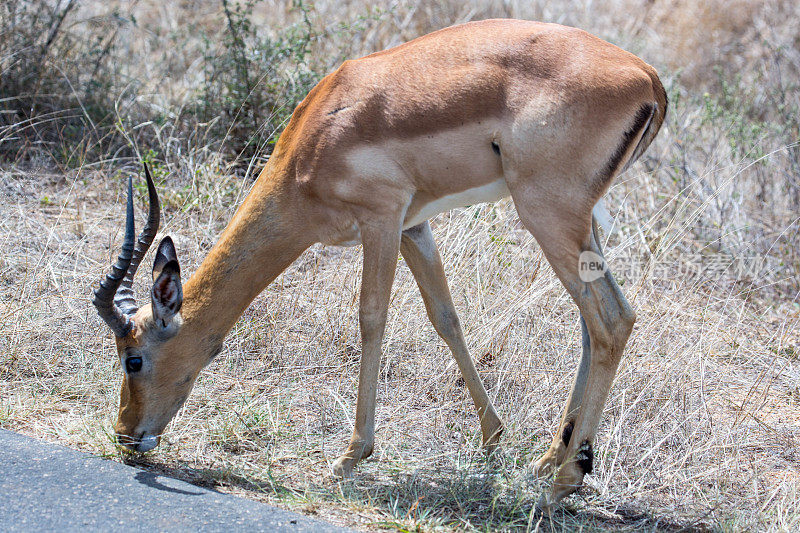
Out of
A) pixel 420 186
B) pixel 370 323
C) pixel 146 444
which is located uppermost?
pixel 420 186

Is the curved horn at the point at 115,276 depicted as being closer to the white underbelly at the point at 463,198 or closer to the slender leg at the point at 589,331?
the white underbelly at the point at 463,198

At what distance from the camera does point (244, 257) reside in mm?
4539

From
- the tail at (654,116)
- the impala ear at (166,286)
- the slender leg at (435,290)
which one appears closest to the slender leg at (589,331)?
the tail at (654,116)

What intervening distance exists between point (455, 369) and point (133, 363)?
77.8 inches

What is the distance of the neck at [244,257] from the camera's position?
4516mm

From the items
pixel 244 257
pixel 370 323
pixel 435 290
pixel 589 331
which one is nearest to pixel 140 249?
pixel 244 257

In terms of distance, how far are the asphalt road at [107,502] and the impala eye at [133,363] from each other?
18.2 inches

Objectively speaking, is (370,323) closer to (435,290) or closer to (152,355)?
(435,290)

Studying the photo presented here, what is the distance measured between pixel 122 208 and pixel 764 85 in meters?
7.60

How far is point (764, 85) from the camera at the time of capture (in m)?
10.6

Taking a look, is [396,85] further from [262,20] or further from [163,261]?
[262,20]

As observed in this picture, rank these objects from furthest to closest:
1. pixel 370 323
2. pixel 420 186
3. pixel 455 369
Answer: pixel 455 369, pixel 370 323, pixel 420 186

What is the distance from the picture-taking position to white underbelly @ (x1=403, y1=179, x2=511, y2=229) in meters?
4.33

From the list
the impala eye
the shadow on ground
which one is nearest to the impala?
the impala eye
